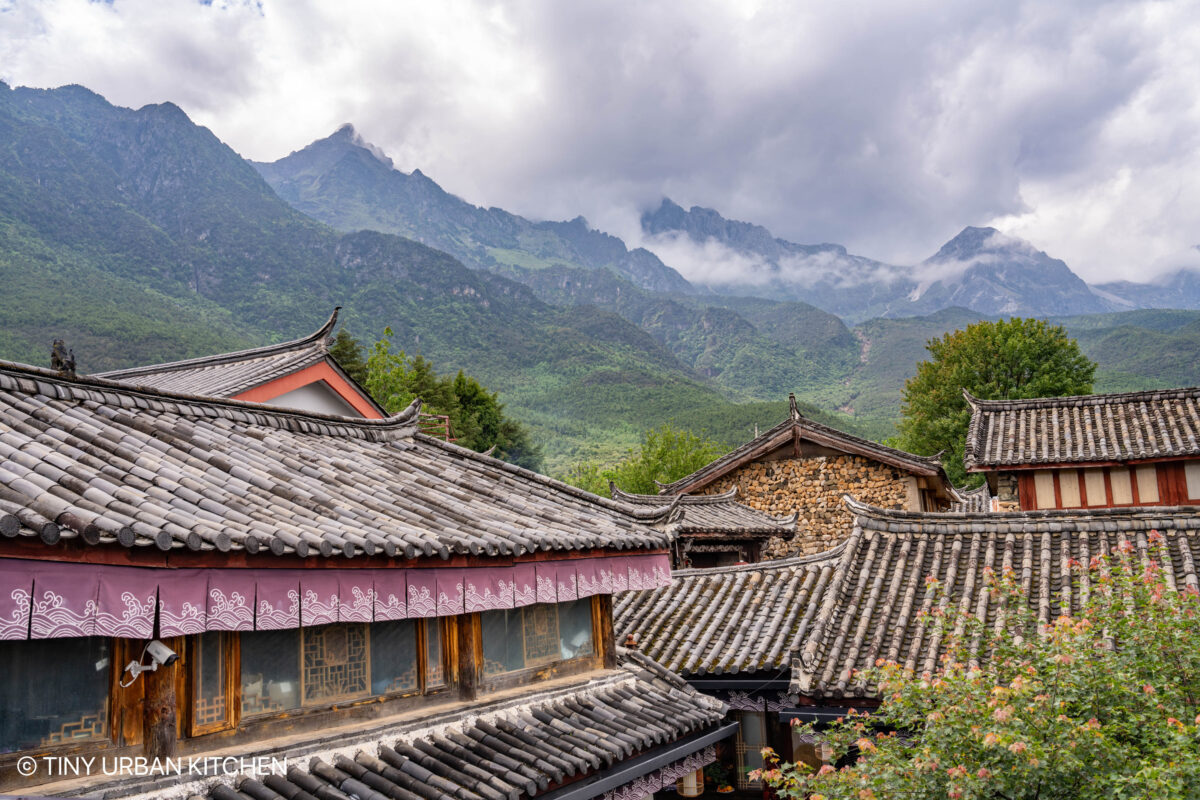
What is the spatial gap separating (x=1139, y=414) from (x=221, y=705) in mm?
21418

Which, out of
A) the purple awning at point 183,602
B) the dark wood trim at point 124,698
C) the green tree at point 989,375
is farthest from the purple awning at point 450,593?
the green tree at point 989,375

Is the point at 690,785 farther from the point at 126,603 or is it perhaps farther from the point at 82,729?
the point at 126,603

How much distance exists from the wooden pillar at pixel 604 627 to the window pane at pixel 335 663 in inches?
139

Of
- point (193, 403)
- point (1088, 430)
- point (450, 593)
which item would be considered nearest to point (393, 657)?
point (450, 593)

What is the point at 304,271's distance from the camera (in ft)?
378

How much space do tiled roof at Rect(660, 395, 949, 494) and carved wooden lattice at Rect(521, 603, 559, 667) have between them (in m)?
14.7

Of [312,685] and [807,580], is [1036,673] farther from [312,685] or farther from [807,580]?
[807,580]

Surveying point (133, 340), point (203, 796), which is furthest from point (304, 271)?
point (203, 796)

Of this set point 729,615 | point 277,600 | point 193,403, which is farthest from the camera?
point 729,615

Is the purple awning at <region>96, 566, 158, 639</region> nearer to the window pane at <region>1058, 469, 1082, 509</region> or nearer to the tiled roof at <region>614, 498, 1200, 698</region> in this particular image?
the tiled roof at <region>614, 498, 1200, 698</region>

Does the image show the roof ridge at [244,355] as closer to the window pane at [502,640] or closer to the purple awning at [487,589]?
the window pane at [502,640]

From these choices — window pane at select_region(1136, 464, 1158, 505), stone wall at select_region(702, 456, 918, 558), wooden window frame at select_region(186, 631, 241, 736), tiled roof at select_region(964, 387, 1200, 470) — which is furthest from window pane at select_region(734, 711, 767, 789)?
window pane at select_region(1136, 464, 1158, 505)

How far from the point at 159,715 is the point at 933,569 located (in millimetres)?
9553

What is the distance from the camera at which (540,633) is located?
890 cm
